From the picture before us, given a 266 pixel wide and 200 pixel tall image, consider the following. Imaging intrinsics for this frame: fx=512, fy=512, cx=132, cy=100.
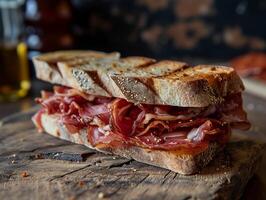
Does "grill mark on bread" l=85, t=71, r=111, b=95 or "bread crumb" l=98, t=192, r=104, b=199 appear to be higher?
"grill mark on bread" l=85, t=71, r=111, b=95

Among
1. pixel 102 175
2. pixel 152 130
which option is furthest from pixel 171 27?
pixel 102 175

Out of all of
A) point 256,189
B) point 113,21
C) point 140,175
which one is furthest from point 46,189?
point 113,21

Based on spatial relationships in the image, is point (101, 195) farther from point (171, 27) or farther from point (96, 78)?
point (171, 27)

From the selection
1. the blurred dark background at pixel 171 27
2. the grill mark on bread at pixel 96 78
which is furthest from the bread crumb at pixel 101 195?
the blurred dark background at pixel 171 27

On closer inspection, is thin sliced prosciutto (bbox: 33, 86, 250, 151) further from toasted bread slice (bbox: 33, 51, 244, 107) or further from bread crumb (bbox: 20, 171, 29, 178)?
bread crumb (bbox: 20, 171, 29, 178)

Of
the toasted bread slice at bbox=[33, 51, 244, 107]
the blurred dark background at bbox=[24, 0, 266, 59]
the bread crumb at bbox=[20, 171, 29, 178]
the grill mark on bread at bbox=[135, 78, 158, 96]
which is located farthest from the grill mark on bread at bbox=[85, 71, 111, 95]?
the blurred dark background at bbox=[24, 0, 266, 59]

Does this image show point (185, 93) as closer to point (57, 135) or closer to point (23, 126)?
point (57, 135)

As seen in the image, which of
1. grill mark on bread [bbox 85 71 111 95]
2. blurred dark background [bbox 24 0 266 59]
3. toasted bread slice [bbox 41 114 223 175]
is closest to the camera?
toasted bread slice [bbox 41 114 223 175]

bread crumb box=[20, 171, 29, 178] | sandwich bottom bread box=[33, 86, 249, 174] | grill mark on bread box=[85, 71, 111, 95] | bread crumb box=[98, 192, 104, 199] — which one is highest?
grill mark on bread box=[85, 71, 111, 95]
